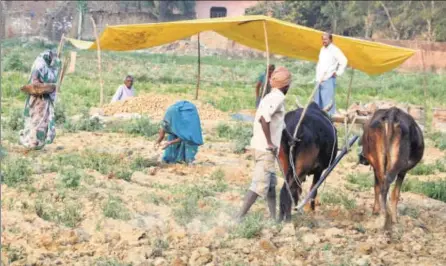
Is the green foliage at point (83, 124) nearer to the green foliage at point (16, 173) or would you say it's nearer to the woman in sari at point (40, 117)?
the woman in sari at point (40, 117)

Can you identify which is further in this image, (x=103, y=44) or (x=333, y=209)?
(x=103, y=44)

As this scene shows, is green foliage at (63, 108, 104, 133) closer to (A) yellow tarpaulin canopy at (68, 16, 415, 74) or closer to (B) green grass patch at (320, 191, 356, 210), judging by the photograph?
(A) yellow tarpaulin canopy at (68, 16, 415, 74)

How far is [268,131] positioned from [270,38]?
6066 mm

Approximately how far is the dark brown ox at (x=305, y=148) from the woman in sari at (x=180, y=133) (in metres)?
2.86

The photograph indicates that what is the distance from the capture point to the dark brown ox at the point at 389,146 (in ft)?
30.7

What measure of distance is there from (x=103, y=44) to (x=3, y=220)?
25.1 feet

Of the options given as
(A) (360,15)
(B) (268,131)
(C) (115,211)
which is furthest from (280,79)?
(A) (360,15)

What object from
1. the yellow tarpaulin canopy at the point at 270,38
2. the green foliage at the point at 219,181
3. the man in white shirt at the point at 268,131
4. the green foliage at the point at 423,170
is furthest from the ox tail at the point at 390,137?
the green foliage at the point at 423,170

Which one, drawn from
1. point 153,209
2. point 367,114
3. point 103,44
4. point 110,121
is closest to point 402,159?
point 367,114

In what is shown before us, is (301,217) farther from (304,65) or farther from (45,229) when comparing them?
(304,65)

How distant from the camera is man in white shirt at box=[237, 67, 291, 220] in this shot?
8711mm

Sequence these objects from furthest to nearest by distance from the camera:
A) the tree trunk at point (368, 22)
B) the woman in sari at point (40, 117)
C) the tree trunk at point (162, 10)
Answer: the tree trunk at point (162, 10), the tree trunk at point (368, 22), the woman in sari at point (40, 117)

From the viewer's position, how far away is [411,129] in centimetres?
964

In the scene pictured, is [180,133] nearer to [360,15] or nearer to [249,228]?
[249,228]
